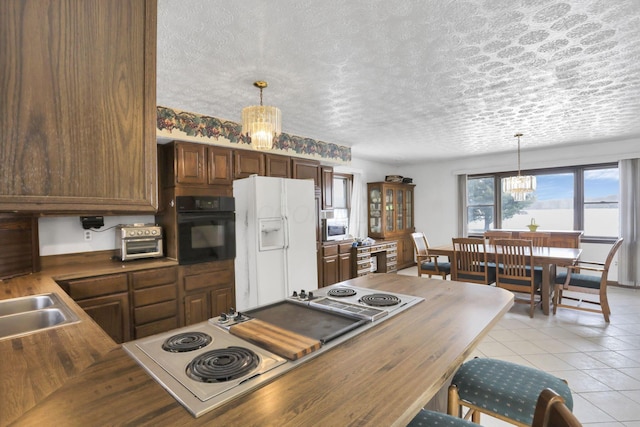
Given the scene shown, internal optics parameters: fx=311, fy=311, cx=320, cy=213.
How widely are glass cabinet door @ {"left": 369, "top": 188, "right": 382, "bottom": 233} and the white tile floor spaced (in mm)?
2763

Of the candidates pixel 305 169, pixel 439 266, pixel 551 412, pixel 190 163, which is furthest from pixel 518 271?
pixel 190 163

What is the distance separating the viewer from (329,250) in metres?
4.72

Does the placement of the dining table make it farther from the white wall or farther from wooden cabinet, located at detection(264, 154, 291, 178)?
the white wall

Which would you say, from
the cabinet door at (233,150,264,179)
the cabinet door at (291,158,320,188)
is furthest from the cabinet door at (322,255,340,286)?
the cabinet door at (233,150,264,179)

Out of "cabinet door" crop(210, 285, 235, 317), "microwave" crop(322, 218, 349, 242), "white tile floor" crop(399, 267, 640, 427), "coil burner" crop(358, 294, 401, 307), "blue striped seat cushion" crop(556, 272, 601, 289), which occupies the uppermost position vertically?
"microwave" crop(322, 218, 349, 242)

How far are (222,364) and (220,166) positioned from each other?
9.45 ft

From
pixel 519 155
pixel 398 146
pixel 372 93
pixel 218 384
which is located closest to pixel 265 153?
pixel 372 93

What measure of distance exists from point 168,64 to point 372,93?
1.69 m

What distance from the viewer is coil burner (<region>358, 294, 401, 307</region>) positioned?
1.57 m

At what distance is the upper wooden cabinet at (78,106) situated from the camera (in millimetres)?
542


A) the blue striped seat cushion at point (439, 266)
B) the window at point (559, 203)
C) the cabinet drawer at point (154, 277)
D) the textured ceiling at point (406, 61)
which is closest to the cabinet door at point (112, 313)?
the cabinet drawer at point (154, 277)

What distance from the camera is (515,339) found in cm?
316

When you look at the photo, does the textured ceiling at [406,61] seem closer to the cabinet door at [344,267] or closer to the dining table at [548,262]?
the dining table at [548,262]

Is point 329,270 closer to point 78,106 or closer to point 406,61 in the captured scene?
point 406,61
